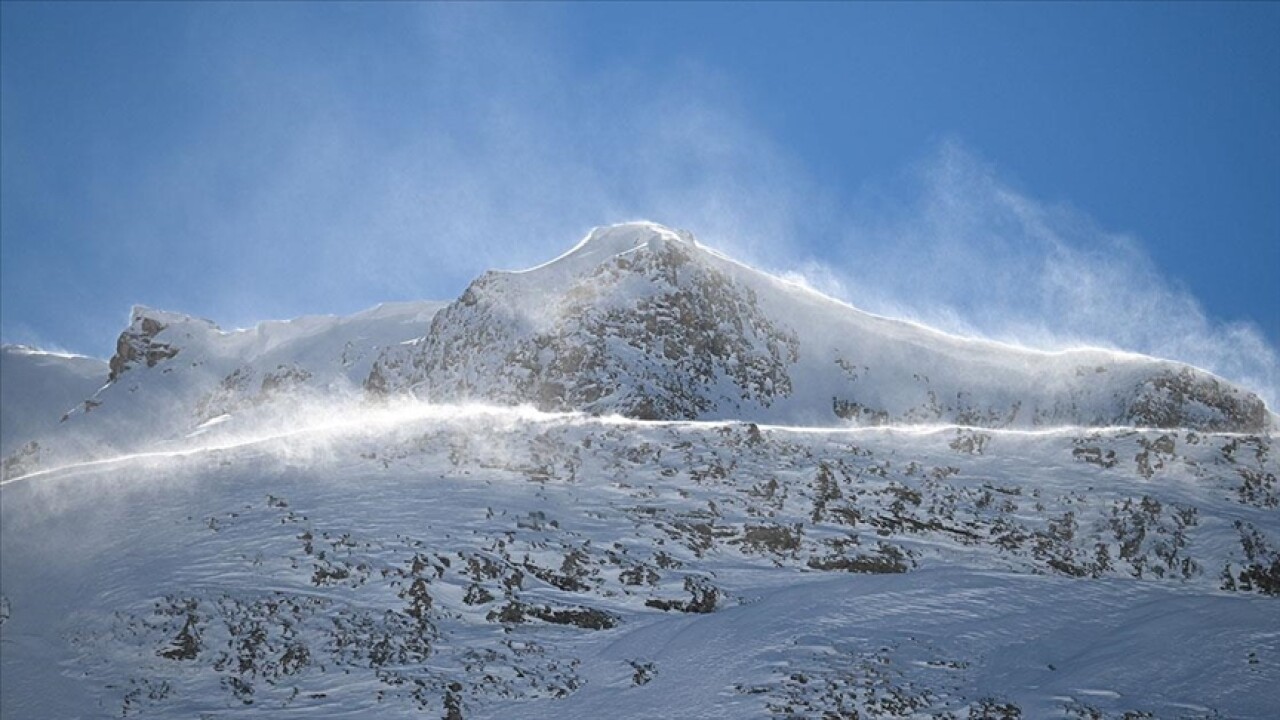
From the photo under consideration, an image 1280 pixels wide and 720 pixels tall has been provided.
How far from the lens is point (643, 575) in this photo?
23750mm

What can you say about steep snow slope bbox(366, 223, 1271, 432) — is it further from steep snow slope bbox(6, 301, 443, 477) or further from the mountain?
the mountain

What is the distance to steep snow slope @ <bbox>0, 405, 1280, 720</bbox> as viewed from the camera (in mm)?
18375

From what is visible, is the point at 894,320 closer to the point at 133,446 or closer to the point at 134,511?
the point at 134,511

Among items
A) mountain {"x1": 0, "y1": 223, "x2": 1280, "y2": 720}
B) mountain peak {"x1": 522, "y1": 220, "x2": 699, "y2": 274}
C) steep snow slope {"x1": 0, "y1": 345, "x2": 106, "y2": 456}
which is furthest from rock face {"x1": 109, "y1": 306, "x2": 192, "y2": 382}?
mountain {"x1": 0, "y1": 223, "x2": 1280, "y2": 720}

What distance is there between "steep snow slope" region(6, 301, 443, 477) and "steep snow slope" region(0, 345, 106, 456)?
21.0 meters

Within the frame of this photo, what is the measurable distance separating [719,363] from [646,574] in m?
40.3

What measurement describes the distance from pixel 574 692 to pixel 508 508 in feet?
28.2

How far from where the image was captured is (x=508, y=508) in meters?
26.3

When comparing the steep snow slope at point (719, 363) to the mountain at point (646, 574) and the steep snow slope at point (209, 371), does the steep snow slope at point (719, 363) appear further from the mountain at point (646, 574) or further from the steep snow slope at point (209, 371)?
the mountain at point (646, 574)

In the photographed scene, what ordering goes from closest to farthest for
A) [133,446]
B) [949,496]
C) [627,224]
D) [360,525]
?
[360,525]
[949,496]
[627,224]
[133,446]

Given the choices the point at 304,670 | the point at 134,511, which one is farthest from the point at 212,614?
the point at 134,511

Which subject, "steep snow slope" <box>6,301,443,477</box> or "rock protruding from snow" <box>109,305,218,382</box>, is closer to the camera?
"steep snow slope" <box>6,301,443,477</box>

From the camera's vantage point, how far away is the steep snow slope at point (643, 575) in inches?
723

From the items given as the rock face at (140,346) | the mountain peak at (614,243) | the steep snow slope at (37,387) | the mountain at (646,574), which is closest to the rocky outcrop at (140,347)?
the rock face at (140,346)
